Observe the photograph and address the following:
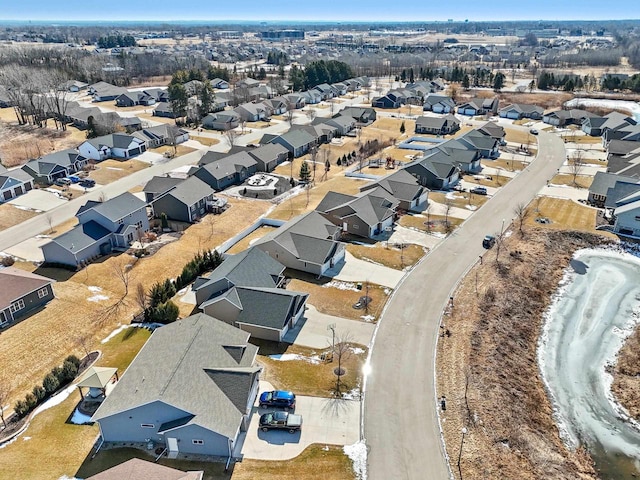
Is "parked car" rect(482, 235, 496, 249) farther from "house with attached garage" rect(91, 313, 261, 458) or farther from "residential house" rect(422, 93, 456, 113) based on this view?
"residential house" rect(422, 93, 456, 113)

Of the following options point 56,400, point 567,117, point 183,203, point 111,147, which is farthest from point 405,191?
point 567,117

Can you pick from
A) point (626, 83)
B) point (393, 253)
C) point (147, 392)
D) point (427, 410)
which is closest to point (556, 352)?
point (427, 410)

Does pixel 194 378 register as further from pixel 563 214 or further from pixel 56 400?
pixel 563 214

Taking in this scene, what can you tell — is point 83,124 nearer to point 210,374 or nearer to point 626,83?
point 210,374

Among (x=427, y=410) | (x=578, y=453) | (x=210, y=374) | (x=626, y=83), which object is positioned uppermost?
(x=626, y=83)

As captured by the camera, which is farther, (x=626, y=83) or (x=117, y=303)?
(x=626, y=83)

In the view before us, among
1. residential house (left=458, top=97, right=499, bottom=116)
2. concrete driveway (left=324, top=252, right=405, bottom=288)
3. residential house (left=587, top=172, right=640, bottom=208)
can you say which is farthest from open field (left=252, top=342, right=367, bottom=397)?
residential house (left=458, top=97, right=499, bottom=116)
